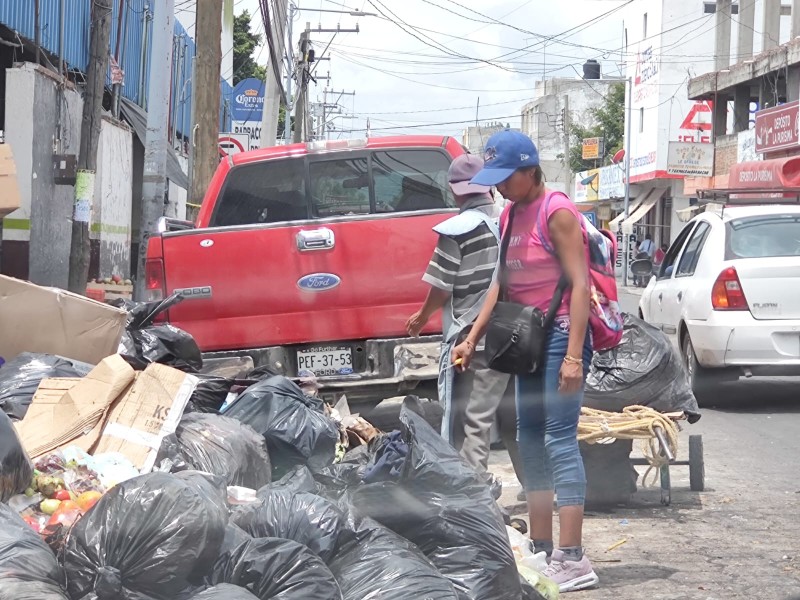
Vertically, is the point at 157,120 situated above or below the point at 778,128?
below

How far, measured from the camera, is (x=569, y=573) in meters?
4.55

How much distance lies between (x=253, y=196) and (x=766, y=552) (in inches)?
164

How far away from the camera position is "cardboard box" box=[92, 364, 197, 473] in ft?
15.6

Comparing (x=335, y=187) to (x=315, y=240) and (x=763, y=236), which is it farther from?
(x=763, y=236)

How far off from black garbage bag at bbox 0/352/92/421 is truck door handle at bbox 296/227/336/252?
145 cm

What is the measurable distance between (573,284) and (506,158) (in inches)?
23.3

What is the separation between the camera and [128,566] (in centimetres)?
349

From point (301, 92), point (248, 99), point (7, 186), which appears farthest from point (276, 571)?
point (301, 92)

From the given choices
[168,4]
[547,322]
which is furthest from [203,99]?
[547,322]

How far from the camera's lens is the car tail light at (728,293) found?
9117mm

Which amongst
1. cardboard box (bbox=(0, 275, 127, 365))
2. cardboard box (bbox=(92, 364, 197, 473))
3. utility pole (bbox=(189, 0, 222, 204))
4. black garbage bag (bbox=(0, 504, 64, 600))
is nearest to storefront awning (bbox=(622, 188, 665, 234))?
utility pole (bbox=(189, 0, 222, 204))

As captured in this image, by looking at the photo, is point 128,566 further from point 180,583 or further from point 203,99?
point 203,99

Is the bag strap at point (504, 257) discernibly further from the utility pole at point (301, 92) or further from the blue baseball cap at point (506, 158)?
the utility pole at point (301, 92)

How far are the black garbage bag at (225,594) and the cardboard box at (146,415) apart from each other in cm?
131
